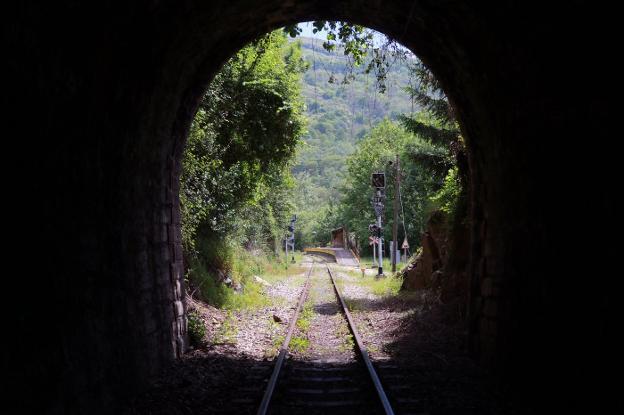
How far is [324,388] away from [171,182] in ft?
11.0

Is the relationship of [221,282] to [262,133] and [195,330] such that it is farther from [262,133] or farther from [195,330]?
[195,330]

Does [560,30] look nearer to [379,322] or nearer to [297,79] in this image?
[379,322]

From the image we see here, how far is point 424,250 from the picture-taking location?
13664 millimetres

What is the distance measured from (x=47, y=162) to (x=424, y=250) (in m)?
10.8

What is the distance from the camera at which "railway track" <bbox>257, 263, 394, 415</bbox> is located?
5.27m

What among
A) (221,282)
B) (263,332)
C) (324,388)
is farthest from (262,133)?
(324,388)

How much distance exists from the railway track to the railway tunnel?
1375 millimetres

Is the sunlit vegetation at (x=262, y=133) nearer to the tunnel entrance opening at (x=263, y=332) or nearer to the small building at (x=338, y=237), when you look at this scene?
the tunnel entrance opening at (x=263, y=332)

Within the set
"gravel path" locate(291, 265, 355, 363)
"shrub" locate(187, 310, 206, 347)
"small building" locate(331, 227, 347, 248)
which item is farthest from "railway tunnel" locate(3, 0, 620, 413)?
"small building" locate(331, 227, 347, 248)

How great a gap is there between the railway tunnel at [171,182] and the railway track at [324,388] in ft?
4.51

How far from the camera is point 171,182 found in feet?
24.7

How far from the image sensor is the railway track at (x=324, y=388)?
17.3ft

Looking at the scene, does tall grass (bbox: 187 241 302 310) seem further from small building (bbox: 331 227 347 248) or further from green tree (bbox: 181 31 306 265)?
small building (bbox: 331 227 347 248)

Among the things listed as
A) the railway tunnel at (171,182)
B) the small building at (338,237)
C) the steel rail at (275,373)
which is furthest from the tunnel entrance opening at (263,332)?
the small building at (338,237)
